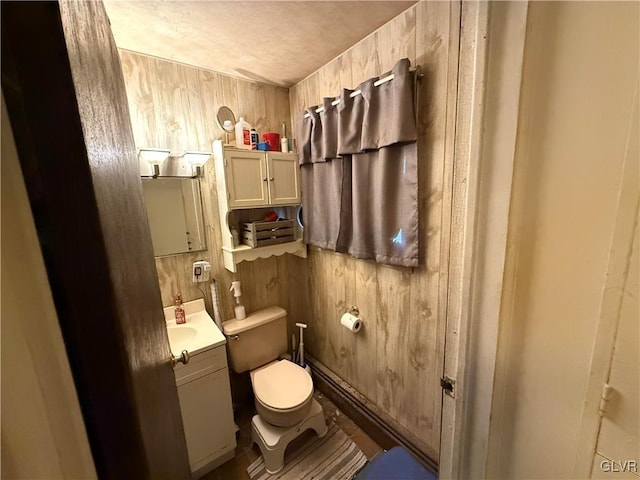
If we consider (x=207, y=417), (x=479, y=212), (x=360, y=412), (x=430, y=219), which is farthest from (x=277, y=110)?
(x=360, y=412)

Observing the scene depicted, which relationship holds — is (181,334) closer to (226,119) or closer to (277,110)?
(226,119)

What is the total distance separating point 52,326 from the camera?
Answer: 24 cm

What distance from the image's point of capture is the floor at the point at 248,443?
1478mm

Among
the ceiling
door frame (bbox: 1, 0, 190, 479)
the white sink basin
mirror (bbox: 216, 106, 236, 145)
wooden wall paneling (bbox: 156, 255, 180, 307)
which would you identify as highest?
the ceiling

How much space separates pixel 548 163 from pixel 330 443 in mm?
1850

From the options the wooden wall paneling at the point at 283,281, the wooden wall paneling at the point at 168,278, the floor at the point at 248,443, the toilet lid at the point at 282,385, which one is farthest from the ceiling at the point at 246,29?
the floor at the point at 248,443

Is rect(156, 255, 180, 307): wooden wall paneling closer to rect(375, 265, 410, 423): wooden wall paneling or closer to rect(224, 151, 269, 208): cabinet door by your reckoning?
rect(224, 151, 269, 208): cabinet door

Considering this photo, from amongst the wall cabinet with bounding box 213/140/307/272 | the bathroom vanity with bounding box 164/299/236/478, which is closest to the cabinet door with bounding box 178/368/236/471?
the bathroom vanity with bounding box 164/299/236/478

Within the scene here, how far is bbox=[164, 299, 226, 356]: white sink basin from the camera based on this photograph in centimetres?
139

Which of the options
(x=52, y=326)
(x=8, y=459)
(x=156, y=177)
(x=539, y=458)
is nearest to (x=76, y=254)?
(x=52, y=326)

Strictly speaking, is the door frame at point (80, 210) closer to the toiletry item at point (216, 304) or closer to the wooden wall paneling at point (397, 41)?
the wooden wall paneling at point (397, 41)

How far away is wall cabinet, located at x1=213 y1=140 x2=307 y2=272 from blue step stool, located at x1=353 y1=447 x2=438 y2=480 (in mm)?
1327

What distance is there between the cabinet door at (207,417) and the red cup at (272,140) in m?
1.40

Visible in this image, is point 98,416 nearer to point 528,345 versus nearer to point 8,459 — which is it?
point 8,459
